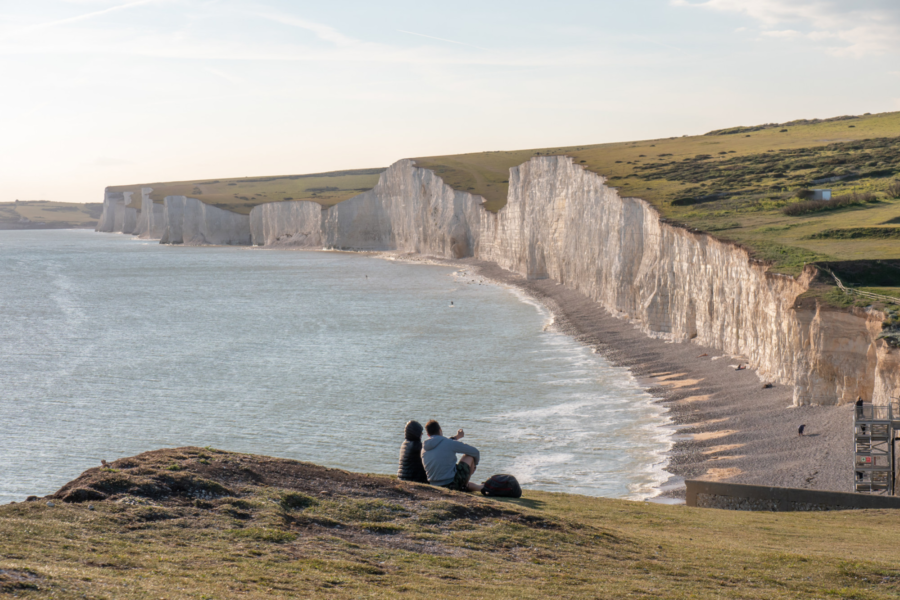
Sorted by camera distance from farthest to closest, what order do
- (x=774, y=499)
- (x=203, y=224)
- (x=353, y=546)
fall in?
1. (x=203, y=224)
2. (x=774, y=499)
3. (x=353, y=546)

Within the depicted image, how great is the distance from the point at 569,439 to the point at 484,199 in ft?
274

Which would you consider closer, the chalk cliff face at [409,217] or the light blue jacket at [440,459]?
the light blue jacket at [440,459]

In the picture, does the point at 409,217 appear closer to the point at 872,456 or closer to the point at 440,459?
the point at 872,456

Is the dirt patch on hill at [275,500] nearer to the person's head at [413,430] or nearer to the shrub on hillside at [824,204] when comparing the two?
the person's head at [413,430]

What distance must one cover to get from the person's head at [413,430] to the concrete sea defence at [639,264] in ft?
51.8

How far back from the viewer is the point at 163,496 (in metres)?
10.5

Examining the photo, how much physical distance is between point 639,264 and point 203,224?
134761 mm

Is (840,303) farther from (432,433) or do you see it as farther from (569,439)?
(432,433)

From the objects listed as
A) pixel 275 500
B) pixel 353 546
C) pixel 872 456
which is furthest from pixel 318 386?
pixel 353 546

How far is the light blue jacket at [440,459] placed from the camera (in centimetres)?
1306

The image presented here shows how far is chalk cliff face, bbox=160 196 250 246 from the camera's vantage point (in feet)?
545

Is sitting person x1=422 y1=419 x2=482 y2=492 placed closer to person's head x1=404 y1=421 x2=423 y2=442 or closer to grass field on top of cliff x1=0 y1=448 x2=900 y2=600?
person's head x1=404 y1=421 x2=423 y2=442

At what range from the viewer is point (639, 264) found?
2037 inches

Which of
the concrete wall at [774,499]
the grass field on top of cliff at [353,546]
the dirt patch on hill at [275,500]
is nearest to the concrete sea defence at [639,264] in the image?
the concrete wall at [774,499]
